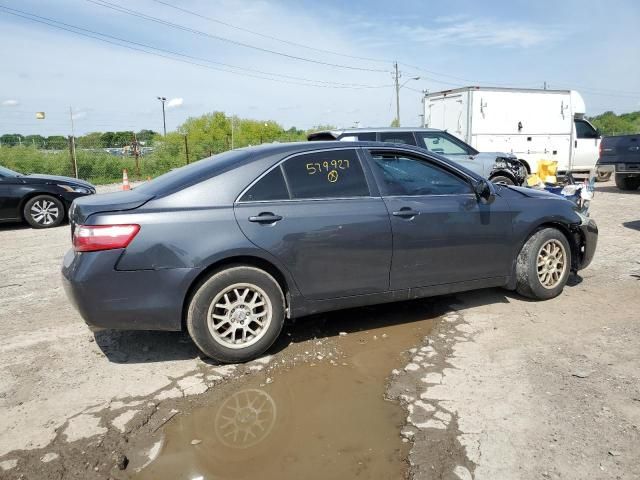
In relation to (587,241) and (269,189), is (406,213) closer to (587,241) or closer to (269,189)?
(269,189)

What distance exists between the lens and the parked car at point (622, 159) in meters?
13.5

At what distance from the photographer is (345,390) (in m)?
3.39

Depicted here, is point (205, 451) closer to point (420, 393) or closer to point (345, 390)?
point (345, 390)

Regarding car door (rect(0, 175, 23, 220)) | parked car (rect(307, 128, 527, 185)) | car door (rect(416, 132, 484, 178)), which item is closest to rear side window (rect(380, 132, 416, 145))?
parked car (rect(307, 128, 527, 185))

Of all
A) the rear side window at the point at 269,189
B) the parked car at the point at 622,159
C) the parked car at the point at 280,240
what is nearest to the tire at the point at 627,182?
the parked car at the point at 622,159

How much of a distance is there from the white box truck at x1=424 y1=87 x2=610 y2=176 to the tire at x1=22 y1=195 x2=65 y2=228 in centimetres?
1034

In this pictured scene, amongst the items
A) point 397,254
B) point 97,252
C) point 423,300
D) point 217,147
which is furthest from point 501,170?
point 217,147

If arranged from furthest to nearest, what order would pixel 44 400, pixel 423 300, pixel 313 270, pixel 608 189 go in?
1. pixel 608 189
2. pixel 423 300
3. pixel 313 270
4. pixel 44 400

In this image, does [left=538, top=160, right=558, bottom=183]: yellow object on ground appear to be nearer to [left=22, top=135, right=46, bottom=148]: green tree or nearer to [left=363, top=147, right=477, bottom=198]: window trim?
[left=363, top=147, right=477, bottom=198]: window trim

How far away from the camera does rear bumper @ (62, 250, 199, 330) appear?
3.41 metres

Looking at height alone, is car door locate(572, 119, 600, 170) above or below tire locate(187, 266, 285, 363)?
above

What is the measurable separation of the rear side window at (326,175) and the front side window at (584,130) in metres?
13.6

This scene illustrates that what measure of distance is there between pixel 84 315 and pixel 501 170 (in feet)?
30.0

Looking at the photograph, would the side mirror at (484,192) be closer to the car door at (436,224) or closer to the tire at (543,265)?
the car door at (436,224)
